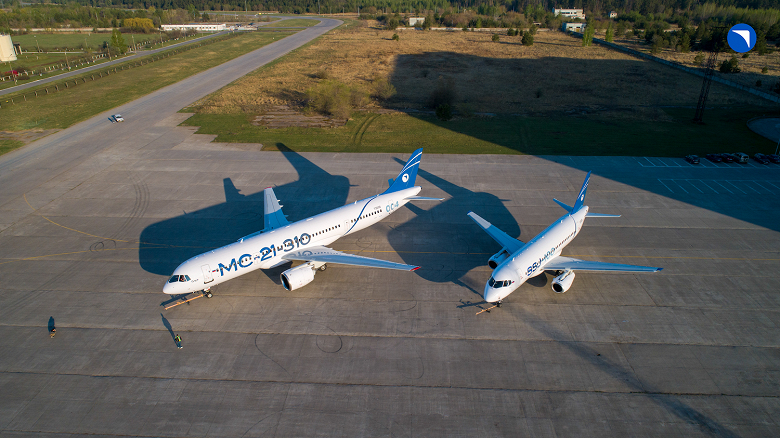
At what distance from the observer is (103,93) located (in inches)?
3698

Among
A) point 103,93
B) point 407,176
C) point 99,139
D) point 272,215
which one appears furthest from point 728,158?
point 103,93

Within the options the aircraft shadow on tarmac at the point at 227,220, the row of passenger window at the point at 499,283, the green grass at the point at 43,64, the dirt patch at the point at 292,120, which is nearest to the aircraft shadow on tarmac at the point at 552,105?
the row of passenger window at the point at 499,283

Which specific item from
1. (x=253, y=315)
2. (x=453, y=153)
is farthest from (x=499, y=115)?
(x=253, y=315)

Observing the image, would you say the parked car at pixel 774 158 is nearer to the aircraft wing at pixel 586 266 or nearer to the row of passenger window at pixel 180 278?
the aircraft wing at pixel 586 266

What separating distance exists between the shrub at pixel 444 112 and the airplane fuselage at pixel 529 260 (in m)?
44.9

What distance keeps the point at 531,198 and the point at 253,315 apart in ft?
110

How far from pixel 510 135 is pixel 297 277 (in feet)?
163

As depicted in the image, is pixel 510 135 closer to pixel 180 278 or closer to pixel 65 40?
pixel 180 278

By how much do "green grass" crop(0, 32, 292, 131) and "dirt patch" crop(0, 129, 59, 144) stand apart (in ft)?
7.61

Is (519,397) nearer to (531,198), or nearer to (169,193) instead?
(531,198)

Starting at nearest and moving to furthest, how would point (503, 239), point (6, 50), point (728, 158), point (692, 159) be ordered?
point (503, 239) < point (728, 158) < point (692, 159) < point (6, 50)

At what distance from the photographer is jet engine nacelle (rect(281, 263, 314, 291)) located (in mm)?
31766

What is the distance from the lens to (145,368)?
26375mm

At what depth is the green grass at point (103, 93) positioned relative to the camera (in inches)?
2982
